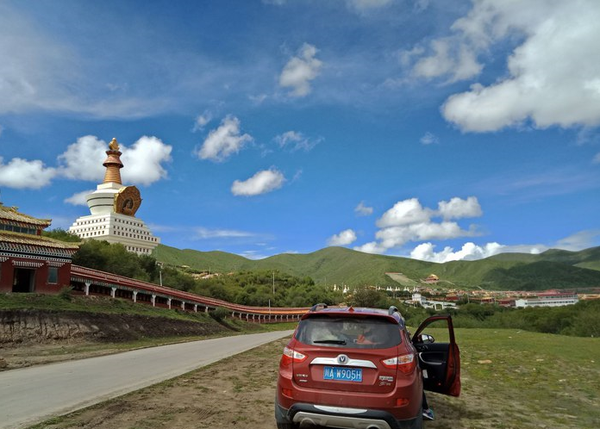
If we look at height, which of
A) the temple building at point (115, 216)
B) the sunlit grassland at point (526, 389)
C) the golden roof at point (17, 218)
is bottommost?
the sunlit grassland at point (526, 389)

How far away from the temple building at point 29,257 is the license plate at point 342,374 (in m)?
29.4

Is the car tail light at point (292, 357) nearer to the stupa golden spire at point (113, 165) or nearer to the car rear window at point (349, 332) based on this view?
the car rear window at point (349, 332)

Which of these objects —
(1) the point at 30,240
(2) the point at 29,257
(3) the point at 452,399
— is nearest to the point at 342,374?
(3) the point at 452,399

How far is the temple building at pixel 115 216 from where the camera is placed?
2931 inches

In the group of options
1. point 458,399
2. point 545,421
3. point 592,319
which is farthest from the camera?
point 592,319

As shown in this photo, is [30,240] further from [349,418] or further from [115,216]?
[115,216]

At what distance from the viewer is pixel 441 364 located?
659cm

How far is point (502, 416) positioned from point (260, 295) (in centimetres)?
8989

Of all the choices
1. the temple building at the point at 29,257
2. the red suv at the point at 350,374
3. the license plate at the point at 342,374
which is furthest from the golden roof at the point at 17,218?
the license plate at the point at 342,374

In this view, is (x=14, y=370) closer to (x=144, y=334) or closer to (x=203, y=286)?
(x=144, y=334)

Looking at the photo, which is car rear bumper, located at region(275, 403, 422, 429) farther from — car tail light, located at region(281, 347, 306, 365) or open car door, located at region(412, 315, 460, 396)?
open car door, located at region(412, 315, 460, 396)

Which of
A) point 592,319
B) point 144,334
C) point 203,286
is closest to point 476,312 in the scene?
point 592,319

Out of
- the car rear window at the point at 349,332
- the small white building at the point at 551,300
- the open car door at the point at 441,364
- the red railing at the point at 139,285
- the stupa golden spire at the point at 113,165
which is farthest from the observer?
the small white building at the point at 551,300

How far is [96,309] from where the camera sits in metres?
29.6
